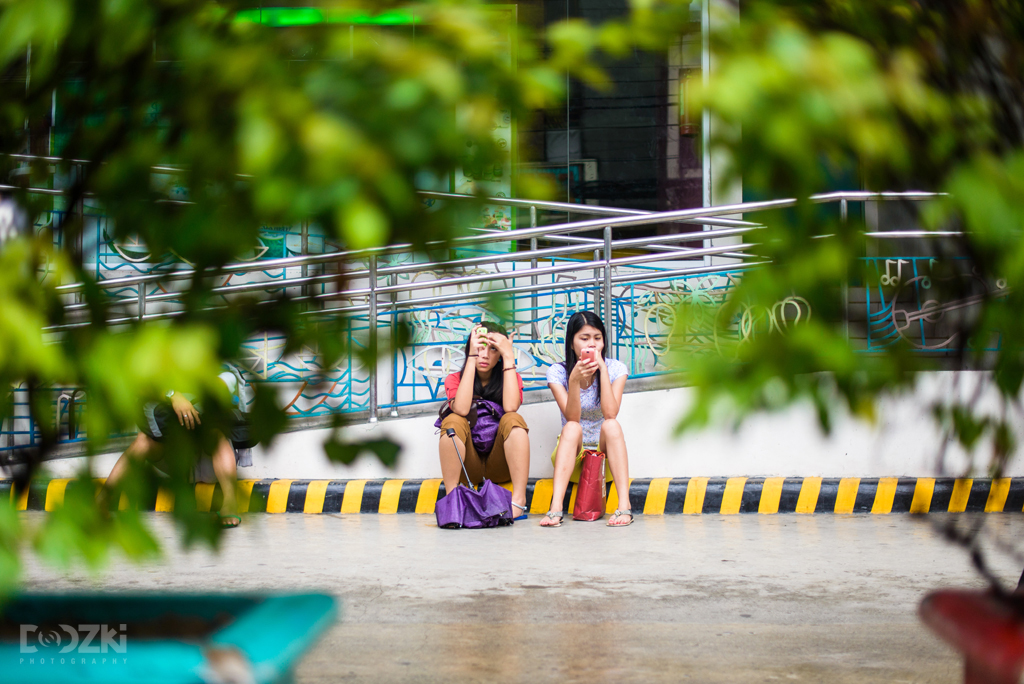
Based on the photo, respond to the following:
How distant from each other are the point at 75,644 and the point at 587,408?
4792 millimetres

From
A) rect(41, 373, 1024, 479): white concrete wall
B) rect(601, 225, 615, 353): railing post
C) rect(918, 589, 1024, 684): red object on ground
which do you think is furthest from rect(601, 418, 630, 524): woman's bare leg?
rect(918, 589, 1024, 684): red object on ground

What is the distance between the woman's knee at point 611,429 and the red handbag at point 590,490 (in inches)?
5.4

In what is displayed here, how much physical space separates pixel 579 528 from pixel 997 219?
4889 millimetres

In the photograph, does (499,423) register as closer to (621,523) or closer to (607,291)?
(621,523)

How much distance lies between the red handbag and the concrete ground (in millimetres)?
138

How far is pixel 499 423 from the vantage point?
6168 millimetres

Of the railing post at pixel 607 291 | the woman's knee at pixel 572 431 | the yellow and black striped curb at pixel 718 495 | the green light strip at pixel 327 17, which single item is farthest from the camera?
the railing post at pixel 607 291

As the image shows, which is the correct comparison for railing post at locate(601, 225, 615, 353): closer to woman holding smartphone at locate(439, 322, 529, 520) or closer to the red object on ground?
woman holding smartphone at locate(439, 322, 529, 520)

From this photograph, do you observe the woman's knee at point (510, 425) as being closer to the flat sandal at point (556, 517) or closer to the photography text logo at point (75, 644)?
the flat sandal at point (556, 517)

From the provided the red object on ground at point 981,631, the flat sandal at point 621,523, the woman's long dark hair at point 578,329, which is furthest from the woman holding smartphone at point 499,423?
the red object on ground at point 981,631

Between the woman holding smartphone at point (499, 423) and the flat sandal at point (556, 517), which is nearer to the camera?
the flat sandal at point (556, 517)

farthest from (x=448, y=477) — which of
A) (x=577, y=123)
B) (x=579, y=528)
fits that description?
(x=577, y=123)

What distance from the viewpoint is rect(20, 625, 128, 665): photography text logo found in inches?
50.3

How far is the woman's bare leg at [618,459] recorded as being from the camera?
229 inches
